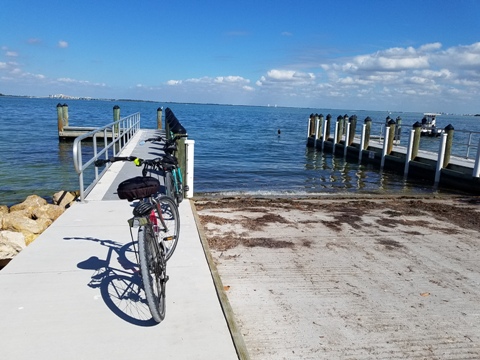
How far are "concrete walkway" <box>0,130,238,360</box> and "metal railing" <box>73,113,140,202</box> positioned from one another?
1.61 meters

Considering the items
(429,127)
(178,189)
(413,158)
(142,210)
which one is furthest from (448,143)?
(429,127)

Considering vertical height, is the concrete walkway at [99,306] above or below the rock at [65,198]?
above

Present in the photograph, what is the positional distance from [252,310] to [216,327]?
0.66 metres

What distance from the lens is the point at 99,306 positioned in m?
3.18

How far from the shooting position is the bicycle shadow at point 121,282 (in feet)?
10.2

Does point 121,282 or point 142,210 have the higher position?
point 142,210

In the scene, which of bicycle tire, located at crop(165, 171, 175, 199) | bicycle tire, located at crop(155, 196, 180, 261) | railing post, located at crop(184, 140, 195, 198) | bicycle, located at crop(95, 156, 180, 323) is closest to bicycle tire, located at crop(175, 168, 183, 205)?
bicycle tire, located at crop(165, 171, 175, 199)

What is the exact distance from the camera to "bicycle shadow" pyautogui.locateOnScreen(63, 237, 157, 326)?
310 centimetres

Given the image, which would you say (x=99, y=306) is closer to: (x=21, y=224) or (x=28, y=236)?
(x=28, y=236)

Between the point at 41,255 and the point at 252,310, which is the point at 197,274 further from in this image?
the point at 41,255

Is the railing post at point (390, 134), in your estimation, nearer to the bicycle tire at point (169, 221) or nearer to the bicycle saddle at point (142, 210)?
the bicycle tire at point (169, 221)

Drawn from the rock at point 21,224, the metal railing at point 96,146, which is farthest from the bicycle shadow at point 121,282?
the rock at point 21,224

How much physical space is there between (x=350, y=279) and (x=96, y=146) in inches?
421

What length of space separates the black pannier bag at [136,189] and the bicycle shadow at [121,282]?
16.4 inches
